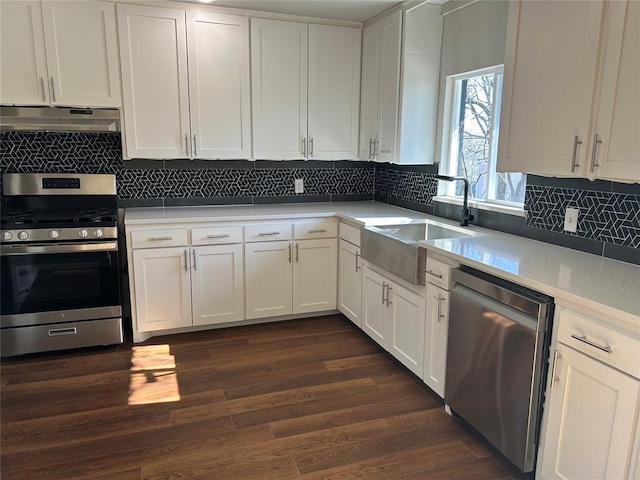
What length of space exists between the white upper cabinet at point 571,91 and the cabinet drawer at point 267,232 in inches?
68.1

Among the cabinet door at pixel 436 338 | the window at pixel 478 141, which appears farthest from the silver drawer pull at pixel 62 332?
the window at pixel 478 141

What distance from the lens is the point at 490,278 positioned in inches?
84.1

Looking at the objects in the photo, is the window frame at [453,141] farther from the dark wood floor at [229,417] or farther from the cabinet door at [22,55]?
the cabinet door at [22,55]

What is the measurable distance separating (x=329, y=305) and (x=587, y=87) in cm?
248

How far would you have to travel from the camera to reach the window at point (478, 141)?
295 centimetres

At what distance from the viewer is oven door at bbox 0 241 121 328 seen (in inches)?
119

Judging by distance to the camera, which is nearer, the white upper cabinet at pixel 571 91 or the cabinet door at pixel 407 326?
the white upper cabinet at pixel 571 91

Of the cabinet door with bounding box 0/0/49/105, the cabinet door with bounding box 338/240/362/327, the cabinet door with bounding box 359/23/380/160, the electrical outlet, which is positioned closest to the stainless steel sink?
the cabinet door with bounding box 338/240/362/327

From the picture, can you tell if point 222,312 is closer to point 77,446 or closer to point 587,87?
point 77,446

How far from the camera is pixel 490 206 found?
9.78 feet

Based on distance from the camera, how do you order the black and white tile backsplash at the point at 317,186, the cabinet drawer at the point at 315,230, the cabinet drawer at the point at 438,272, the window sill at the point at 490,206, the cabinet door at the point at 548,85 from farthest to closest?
the cabinet drawer at the point at 315,230
the window sill at the point at 490,206
the cabinet drawer at the point at 438,272
the black and white tile backsplash at the point at 317,186
the cabinet door at the point at 548,85

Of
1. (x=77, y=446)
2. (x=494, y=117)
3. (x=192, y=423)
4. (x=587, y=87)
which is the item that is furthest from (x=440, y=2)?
(x=77, y=446)

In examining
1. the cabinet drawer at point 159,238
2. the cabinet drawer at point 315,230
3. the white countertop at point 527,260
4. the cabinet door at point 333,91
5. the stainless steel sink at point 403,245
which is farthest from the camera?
the cabinet door at point 333,91

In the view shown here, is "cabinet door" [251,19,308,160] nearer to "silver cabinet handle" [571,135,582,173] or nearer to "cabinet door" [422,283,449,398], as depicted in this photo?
"cabinet door" [422,283,449,398]
